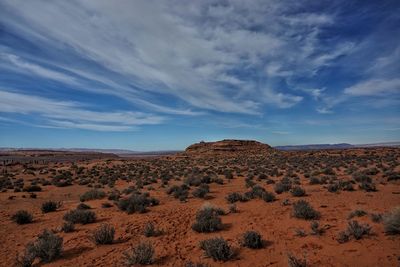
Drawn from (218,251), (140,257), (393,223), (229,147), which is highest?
(229,147)

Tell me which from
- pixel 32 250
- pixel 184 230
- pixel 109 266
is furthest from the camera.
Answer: pixel 184 230

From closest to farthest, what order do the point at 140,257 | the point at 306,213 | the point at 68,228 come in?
1. the point at 140,257
2. the point at 306,213
3. the point at 68,228

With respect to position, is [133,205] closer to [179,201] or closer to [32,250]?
[179,201]

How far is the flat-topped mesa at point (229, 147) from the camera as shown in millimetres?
86781

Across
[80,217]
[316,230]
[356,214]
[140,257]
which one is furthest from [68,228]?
[356,214]

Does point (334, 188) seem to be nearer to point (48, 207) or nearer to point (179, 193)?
point (179, 193)

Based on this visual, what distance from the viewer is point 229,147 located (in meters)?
90.4

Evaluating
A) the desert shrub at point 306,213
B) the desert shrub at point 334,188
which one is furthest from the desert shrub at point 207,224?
the desert shrub at point 334,188

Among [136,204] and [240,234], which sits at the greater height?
[136,204]

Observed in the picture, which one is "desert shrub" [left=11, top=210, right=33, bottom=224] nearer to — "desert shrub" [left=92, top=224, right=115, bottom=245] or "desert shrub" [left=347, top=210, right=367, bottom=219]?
"desert shrub" [left=92, top=224, right=115, bottom=245]

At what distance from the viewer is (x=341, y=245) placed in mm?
7492

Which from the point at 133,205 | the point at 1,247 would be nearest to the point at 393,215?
the point at 133,205

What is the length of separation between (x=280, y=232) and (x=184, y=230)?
321cm

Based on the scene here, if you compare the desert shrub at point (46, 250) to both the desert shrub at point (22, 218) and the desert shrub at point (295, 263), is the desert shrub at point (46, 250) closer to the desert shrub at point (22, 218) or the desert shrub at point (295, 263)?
the desert shrub at point (22, 218)
